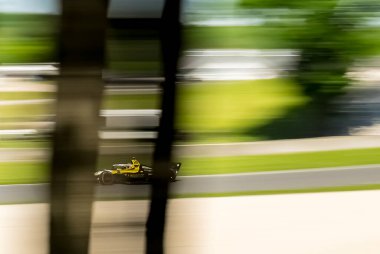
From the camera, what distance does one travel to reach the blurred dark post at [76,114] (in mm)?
1866

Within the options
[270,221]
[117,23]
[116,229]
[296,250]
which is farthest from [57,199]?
[270,221]

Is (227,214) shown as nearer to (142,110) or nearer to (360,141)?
(142,110)

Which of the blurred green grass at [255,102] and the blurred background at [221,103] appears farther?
the blurred green grass at [255,102]

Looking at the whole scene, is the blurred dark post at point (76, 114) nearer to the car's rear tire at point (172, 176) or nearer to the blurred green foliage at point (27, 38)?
the blurred green foliage at point (27, 38)

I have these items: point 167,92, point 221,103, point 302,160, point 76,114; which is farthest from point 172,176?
point 302,160

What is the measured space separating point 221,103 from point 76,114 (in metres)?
4.14

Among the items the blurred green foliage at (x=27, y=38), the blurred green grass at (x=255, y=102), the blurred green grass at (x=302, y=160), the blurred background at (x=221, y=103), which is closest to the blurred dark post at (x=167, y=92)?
the blurred background at (x=221, y=103)

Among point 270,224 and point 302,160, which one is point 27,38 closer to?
point 270,224

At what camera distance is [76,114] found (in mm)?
1879

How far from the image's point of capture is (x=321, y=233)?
21.0 feet

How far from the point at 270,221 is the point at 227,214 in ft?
1.70

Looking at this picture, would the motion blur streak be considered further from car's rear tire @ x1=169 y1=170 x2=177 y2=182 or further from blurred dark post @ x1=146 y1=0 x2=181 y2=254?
blurred dark post @ x1=146 y1=0 x2=181 y2=254

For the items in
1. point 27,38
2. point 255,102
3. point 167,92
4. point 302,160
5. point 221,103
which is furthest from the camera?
point 302,160

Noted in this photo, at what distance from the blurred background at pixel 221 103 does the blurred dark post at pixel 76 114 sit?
47 millimetres
